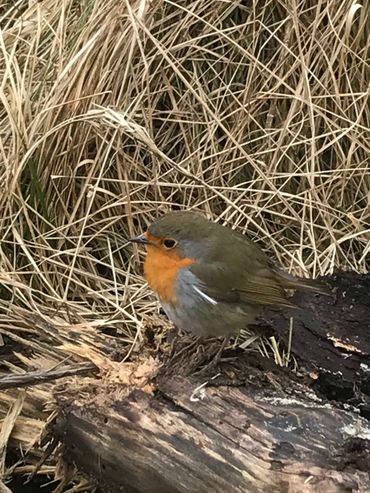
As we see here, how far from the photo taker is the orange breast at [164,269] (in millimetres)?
2389

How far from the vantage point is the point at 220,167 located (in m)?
3.22

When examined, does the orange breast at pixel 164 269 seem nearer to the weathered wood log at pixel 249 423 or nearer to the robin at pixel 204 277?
the robin at pixel 204 277

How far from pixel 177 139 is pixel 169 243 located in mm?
989

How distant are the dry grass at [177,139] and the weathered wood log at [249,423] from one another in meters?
0.53

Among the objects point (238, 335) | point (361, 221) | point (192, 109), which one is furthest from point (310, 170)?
point (238, 335)

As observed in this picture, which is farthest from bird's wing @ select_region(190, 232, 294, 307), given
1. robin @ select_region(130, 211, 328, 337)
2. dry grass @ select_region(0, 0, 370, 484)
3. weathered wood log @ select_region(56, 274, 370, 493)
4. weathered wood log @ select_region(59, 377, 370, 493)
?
dry grass @ select_region(0, 0, 370, 484)

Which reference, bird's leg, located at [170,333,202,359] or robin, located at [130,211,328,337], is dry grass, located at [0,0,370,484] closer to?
bird's leg, located at [170,333,202,359]

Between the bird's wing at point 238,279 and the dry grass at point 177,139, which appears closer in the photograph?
the bird's wing at point 238,279

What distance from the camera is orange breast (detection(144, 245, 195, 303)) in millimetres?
2389

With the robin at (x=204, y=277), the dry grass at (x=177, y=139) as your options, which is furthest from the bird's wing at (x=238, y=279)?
the dry grass at (x=177, y=139)

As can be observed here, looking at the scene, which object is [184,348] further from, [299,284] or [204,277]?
[299,284]

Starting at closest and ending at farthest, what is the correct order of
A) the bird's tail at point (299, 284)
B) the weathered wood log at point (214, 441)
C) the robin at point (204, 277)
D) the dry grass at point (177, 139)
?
the weathered wood log at point (214, 441)
the robin at point (204, 277)
the bird's tail at point (299, 284)
the dry grass at point (177, 139)

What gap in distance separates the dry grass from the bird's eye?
58 centimetres

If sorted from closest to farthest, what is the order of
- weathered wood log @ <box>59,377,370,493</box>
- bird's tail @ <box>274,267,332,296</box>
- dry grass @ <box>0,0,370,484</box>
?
weathered wood log @ <box>59,377,370,493</box> < bird's tail @ <box>274,267,332,296</box> < dry grass @ <box>0,0,370,484</box>
